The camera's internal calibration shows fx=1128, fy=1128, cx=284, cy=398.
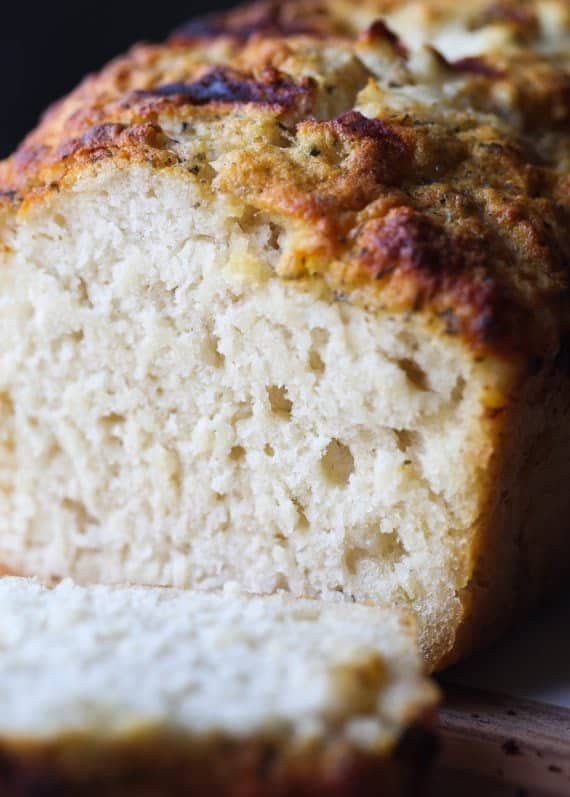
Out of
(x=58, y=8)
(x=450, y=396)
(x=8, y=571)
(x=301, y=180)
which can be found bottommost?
(x=8, y=571)

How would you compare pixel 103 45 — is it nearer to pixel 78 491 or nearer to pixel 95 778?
pixel 78 491

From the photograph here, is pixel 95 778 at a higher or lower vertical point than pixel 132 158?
lower

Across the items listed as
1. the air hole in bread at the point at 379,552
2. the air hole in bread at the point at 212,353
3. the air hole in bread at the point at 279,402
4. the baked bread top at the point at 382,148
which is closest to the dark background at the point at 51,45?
the baked bread top at the point at 382,148

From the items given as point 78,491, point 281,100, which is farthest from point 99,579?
point 281,100

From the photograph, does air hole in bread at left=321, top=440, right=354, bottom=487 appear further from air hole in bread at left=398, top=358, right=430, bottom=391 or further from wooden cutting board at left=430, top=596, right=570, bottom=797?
wooden cutting board at left=430, top=596, right=570, bottom=797

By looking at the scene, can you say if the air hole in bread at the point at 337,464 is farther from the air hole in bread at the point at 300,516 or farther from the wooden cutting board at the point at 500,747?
the wooden cutting board at the point at 500,747

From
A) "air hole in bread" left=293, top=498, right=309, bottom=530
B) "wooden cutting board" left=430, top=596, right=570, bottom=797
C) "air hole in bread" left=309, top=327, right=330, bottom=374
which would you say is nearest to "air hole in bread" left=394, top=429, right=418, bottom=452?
"air hole in bread" left=309, top=327, right=330, bottom=374

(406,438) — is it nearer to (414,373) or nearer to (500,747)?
(414,373)
